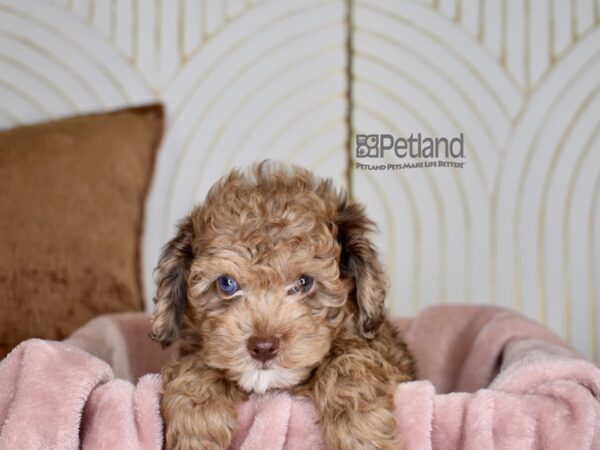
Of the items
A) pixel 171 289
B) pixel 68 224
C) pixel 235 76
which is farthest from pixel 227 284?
pixel 235 76

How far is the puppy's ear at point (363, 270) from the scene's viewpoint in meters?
2.20

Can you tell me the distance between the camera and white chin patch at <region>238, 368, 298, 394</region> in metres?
1.92

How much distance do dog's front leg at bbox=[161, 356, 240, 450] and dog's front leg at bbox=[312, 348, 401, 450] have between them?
23 cm

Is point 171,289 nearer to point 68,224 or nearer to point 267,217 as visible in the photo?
point 267,217

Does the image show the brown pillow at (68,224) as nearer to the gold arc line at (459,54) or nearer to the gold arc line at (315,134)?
the gold arc line at (315,134)

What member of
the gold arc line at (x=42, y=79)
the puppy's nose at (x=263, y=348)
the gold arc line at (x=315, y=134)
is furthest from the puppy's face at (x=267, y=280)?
the gold arc line at (x=42, y=79)

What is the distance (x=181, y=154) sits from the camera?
375cm

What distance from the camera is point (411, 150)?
3.38 metres

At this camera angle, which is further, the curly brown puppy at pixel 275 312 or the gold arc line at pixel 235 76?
the gold arc line at pixel 235 76

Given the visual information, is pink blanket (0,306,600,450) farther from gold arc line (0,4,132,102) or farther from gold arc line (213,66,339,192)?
gold arc line (0,4,132,102)

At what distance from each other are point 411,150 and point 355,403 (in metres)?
1.73

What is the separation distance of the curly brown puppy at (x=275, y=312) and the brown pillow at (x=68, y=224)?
42.6 inches

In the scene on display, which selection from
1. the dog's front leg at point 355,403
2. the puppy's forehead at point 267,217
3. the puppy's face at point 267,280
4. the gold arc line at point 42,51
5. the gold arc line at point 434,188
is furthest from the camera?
the gold arc line at point 42,51

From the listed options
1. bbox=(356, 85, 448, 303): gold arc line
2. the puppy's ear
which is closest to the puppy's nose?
the puppy's ear
